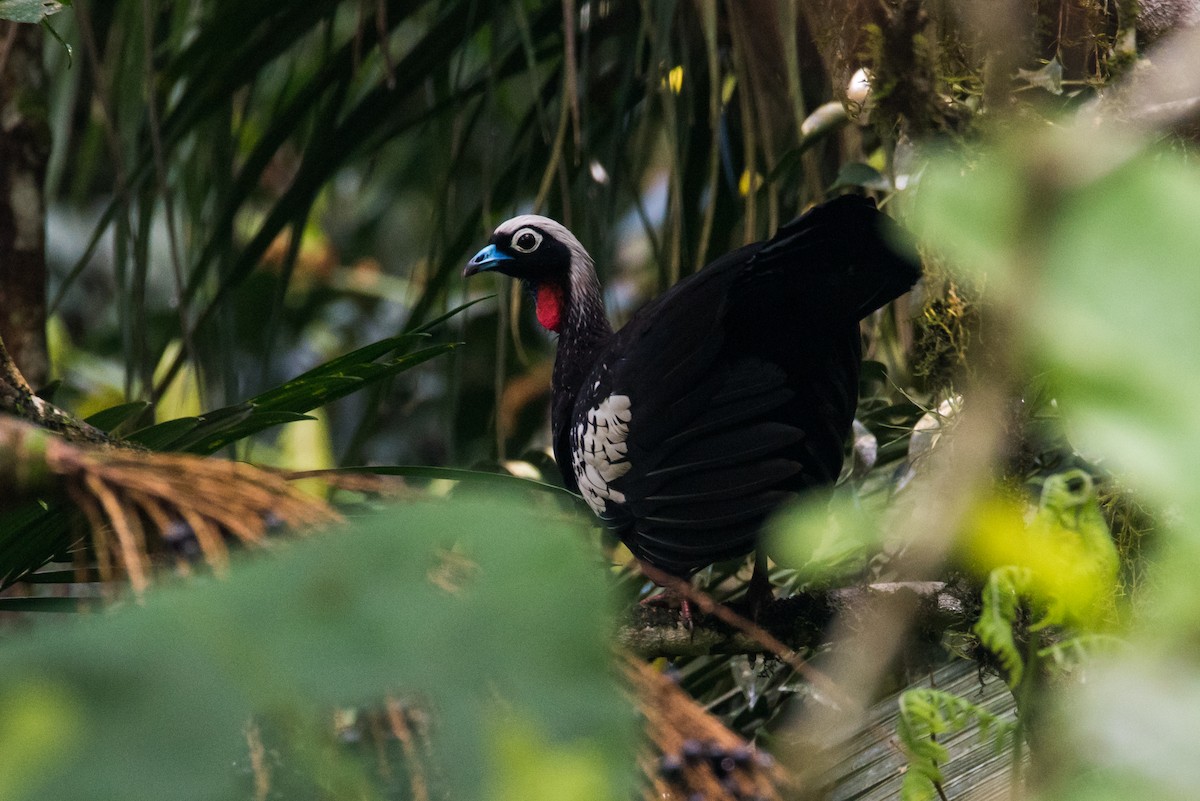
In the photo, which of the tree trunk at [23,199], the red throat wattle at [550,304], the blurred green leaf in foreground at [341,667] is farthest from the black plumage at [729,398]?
the blurred green leaf in foreground at [341,667]

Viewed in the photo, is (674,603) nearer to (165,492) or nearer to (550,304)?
(550,304)

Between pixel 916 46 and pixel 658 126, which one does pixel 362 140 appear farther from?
pixel 916 46

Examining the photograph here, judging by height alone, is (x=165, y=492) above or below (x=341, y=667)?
above

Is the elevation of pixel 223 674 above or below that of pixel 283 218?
below

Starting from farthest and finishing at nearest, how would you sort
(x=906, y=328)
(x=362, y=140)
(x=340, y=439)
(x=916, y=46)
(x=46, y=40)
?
(x=340, y=439) < (x=46, y=40) < (x=362, y=140) < (x=906, y=328) < (x=916, y=46)

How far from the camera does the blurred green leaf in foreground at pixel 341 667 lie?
1.80 feet

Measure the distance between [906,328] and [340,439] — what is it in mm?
3321

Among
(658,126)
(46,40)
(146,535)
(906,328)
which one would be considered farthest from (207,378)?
(146,535)

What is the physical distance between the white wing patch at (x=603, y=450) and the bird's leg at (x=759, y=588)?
25 cm

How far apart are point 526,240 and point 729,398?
70 centimetres

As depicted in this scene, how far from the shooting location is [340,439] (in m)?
5.15

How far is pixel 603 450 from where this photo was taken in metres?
2.12

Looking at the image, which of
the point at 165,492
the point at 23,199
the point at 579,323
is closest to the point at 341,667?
the point at 165,492

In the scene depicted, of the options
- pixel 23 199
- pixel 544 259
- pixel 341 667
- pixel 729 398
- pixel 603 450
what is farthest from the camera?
pixel 544 259
